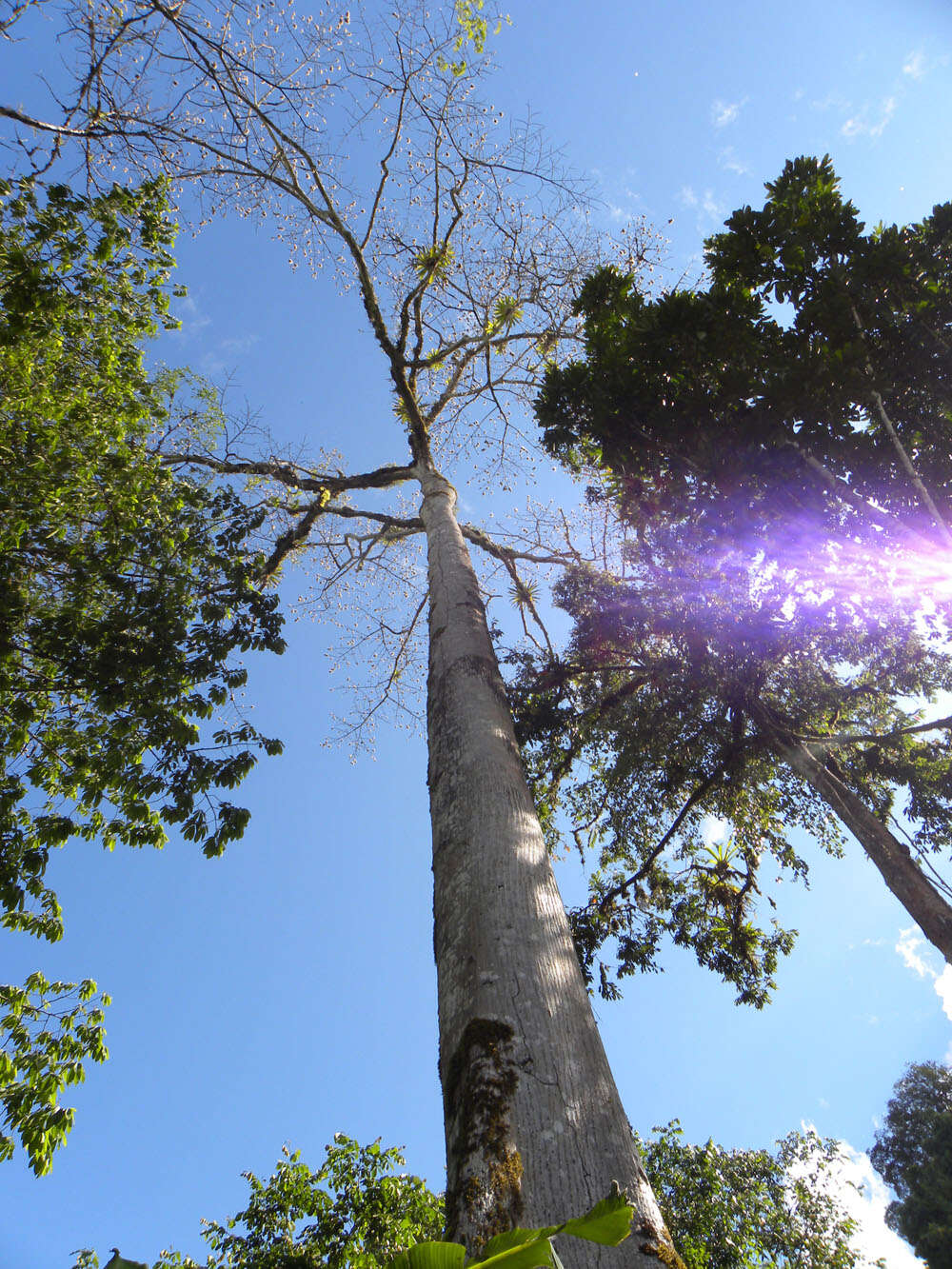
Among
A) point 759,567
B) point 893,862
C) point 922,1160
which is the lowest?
point 922,1160

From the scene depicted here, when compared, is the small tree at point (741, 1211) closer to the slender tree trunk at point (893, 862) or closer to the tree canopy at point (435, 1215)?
the tree canopy at point (435, 1215)

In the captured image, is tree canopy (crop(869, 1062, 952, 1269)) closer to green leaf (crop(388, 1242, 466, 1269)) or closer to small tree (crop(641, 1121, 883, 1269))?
small tree (crop(641, 1121, 883, 1269))

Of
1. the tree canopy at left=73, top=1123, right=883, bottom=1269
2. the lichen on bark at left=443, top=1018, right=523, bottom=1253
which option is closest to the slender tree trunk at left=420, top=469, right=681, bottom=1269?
the lichen on bark at left=443, top=1018, right=523, bottom=1253

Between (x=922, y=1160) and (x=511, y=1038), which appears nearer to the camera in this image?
(x=511, y=1038)

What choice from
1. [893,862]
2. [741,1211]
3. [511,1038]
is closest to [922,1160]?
[741,1211]

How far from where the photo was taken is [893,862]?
15.4 feet

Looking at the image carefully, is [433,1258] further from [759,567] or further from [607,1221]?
[759,567]

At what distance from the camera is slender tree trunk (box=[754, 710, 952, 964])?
4.41 meters

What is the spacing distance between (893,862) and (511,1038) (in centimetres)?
425

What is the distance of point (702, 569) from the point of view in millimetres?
6312

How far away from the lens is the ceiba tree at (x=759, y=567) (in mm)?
5039

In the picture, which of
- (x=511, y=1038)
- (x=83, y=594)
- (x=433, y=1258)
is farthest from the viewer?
(x=83, y=594)

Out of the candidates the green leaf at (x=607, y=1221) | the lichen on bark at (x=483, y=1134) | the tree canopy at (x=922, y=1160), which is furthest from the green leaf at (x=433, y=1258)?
the tree canopy at (x=922, y=1160)

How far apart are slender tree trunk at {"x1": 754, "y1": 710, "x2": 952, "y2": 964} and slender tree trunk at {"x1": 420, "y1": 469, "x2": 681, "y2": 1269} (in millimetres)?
3419
